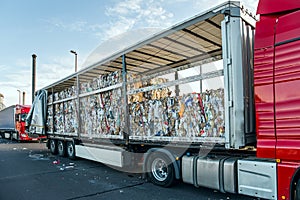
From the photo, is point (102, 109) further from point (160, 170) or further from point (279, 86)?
point (279, 86)

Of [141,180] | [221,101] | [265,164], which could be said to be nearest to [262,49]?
[221,101]

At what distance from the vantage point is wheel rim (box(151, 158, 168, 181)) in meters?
5.90

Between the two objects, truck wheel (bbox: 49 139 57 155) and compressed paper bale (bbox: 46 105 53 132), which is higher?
compressed paper bale (bbox: 46 105 53 132)

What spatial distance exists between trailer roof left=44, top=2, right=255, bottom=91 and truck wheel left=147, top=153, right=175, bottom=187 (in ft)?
9.09

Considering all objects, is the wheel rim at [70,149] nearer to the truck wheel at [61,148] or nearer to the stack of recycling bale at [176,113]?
the truck wheel at [61,148]

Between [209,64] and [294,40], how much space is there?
3.20 metres

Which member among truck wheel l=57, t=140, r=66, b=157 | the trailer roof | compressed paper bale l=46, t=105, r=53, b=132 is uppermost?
the trailer roof

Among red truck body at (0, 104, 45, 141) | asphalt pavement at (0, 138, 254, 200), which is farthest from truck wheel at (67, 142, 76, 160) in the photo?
red truck body at (0, 104, 45, 141)

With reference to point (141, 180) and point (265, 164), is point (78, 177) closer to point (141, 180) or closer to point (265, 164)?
point (141, 180)

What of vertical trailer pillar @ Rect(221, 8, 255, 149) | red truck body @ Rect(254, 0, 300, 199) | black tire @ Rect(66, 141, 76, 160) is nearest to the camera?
red truck body @ Rect(254, 0, 300, 199)

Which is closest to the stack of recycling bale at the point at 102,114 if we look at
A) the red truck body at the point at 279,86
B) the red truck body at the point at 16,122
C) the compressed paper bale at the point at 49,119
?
the compressed paper bale at the point at 49,119

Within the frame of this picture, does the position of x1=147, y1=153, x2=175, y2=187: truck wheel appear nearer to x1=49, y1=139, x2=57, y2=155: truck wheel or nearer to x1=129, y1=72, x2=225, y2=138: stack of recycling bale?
x1=129, y1=72, x2=225, y2=138: stack of recycling bale

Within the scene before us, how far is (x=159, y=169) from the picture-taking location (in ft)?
19.7

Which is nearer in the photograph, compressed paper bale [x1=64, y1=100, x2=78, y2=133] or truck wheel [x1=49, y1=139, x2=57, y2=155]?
compressed paper bale [x1=64, y1=100, x2=78, y2=133]
